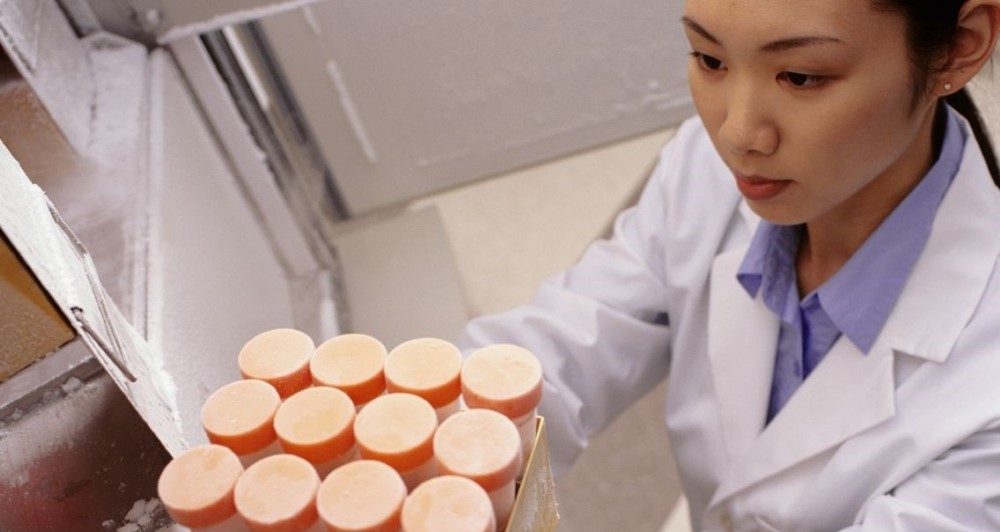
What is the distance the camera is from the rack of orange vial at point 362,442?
50cm

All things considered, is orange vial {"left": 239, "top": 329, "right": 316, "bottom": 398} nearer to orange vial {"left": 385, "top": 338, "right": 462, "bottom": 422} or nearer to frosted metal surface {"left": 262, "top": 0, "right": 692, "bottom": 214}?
orange vial {"left": 385, "top": 338, "right": 462, "bottom": 422}

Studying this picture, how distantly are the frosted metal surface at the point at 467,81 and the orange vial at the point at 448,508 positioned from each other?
1.02 meters

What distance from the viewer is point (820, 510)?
94cm

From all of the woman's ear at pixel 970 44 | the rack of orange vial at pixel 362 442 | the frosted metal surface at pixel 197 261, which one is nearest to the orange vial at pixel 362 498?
the rack of orange vial at pixel 362 442

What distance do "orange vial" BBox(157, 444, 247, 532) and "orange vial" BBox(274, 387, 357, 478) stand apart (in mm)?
39

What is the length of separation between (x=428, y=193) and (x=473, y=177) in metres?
0.11

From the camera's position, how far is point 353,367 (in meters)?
0.58

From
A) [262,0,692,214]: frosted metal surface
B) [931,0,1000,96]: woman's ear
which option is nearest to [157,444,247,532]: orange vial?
[931,0,1000,96]: woman's ear

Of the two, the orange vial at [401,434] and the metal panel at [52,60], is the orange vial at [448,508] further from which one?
the metal panel at [52,60]

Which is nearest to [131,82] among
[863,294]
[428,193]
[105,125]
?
[105,125]

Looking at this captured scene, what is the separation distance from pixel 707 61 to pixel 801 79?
93 millimetres

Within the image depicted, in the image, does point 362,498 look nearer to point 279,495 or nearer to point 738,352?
point 279,495

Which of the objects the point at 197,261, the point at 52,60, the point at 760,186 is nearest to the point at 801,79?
the point at 760,186

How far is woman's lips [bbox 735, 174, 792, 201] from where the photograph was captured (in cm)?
81
